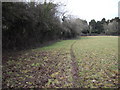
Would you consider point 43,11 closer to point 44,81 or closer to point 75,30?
point 44,81

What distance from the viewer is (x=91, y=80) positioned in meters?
2.82

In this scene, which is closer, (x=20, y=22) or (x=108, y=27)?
(x=20, y=22)

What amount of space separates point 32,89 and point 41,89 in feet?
0.80

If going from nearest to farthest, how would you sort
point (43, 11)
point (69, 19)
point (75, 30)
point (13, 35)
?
point (13, 35), point (43, 11), point (69, 19), point (75, 30)

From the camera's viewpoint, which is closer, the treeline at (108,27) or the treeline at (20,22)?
the treeline at (20,22)

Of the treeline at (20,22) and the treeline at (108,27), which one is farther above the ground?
the treeline at (108,27)

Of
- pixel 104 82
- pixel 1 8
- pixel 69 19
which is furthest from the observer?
pixel 69 19

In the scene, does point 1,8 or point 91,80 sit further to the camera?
point 1,8

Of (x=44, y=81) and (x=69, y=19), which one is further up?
(x=69, y=19)

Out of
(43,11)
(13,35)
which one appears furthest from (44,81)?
(43,11)

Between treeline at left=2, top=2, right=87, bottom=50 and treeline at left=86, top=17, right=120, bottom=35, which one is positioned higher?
treeline at left=86, top=17, right=120, bottom=35

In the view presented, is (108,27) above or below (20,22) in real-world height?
above

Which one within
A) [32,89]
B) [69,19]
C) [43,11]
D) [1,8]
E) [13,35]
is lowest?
[32,89]

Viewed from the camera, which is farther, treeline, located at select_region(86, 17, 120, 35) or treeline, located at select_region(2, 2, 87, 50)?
treeline, located at select_region(86, 17, 120, 35)
